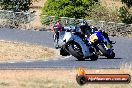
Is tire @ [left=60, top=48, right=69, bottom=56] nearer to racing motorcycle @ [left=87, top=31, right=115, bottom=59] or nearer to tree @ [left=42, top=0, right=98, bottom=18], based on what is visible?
racing motorcycle @ [left=87, top=31, right=115, bottom=59]

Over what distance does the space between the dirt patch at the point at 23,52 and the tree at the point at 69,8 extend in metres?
10.6

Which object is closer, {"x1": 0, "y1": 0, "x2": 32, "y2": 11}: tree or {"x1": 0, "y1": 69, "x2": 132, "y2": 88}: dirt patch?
{"x1": 0, "y1": 69, "x2": 132, "y2": 88}: dirt patch

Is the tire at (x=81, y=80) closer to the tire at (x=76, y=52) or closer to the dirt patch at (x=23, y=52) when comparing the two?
the tire at (x=76, y=52)

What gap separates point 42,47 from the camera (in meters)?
32.3

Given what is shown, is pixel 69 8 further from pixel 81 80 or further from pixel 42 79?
pixel 81 80

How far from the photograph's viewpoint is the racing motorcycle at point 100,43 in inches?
997

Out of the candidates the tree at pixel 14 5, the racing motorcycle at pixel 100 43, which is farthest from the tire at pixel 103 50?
the tree at pixel 14 5

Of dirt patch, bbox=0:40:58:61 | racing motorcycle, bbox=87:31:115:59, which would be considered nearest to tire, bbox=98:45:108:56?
racing motorcycle, bbox=87:31:115:59

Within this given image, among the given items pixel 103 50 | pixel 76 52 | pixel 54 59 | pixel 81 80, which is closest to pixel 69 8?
pixel 54 59

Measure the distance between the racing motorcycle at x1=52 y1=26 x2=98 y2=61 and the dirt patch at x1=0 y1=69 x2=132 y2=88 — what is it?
3.54 metres

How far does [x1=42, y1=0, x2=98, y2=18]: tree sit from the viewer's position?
143 feet

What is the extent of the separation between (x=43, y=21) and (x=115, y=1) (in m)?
17.5

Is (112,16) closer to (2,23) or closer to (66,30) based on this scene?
(2,23)

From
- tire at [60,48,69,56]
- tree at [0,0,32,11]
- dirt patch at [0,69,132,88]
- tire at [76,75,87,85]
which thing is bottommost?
tree at [0,0,32,11]
